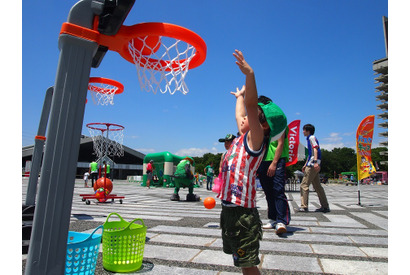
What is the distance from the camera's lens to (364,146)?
857 centimetres

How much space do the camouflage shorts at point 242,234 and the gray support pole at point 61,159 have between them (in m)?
1.07

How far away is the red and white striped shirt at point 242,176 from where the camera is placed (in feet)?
6.76

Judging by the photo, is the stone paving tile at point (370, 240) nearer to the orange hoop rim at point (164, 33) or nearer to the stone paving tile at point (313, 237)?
the stone paving tile at point (313, 237)

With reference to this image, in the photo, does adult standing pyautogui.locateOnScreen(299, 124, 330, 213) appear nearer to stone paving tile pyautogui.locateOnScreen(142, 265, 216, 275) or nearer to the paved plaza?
the paved plaza

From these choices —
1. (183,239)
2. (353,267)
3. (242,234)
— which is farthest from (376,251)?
(183,239)

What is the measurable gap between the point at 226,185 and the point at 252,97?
0.72m

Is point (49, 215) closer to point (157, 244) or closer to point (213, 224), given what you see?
point (157, 244)

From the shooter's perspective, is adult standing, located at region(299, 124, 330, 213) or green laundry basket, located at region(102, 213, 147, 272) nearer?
green laundry basket, located at region(102, 213, 147, 272)

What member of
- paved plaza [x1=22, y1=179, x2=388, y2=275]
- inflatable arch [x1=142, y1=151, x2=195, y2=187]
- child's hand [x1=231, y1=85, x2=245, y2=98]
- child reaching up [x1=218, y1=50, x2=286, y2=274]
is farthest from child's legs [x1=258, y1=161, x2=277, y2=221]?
inflatable arch [x1=142, y1=151, x2=195, y2=187]

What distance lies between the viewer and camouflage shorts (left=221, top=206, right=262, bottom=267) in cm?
195

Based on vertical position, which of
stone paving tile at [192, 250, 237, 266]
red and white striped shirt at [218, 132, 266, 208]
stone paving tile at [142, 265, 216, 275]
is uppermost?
red and white striped shirt at [218, 132, 266, 208]

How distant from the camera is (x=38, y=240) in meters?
1.60

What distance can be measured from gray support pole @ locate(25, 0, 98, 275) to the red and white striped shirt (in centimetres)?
108
